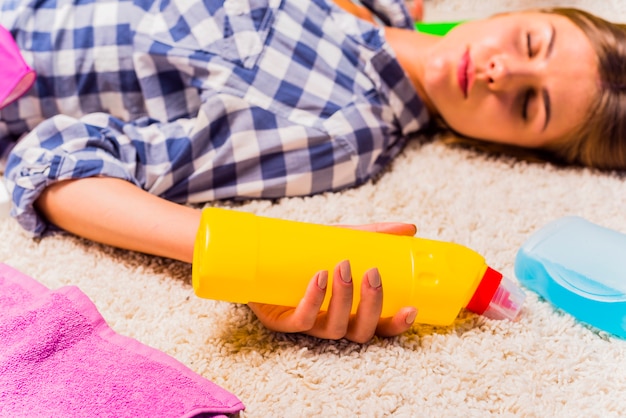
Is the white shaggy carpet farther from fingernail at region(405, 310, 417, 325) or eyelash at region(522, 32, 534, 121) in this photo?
eyelash at region(522, 32, 534, 121)

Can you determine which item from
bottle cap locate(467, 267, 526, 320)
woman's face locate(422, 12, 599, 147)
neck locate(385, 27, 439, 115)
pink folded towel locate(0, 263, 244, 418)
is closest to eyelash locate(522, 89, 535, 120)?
woman's face locate(422, 12, 599, 147)

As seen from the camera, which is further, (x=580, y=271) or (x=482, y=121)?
(x=482, y=121)

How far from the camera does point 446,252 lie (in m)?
0.61

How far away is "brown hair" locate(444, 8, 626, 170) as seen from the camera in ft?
3.20

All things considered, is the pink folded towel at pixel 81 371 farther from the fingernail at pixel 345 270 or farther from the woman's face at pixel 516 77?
the woman's face at pixel 516 77

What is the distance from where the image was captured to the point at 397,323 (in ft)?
1.99

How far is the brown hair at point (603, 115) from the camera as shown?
0.97 m

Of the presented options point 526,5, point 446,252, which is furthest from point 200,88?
point 526,5

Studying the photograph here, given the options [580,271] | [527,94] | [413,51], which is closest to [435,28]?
[413,51]

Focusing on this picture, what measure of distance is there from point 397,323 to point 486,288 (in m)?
0.11

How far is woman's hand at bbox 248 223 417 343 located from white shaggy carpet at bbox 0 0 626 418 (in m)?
0.02

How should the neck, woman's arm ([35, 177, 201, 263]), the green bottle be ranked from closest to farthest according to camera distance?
woman's arm ([35, 177, 201, 263])
the neck
the green bottle

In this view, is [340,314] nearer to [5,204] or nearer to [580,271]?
[580,271]

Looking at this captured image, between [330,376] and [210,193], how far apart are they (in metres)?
0.35
